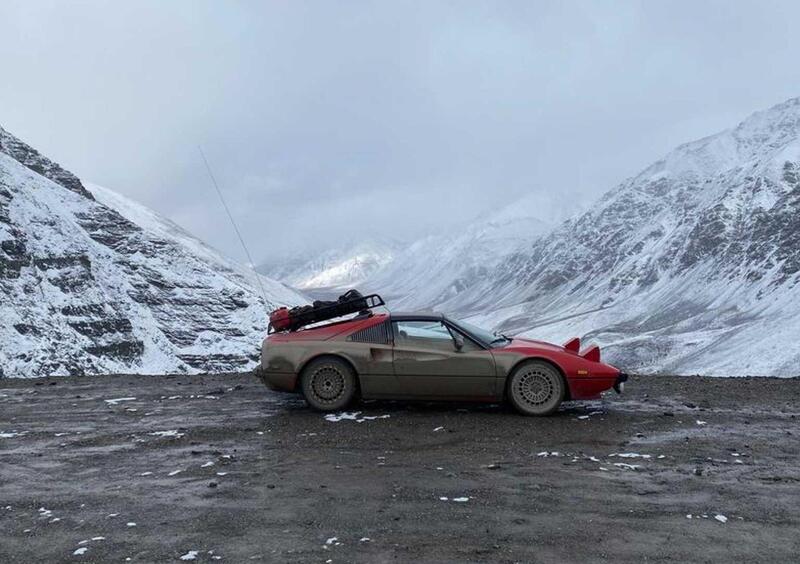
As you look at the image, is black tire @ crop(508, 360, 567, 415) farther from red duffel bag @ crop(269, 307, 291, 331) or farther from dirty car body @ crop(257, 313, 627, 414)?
red duffel bag @ crop(269, 307, 291, 331)

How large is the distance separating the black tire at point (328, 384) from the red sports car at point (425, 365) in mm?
14

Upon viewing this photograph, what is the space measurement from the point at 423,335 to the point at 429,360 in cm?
39

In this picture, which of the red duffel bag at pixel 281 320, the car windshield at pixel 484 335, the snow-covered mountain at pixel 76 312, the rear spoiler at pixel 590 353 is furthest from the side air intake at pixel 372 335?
the snow-covered mountain at pixel 76 312

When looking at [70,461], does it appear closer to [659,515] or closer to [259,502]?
[259,502]

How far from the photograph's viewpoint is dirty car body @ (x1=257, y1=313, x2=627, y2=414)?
944 centimetres

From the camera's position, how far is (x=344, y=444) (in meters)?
8.05

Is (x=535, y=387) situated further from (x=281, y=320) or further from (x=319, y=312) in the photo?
(x=281, y=320)

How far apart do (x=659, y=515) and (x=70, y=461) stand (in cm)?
612

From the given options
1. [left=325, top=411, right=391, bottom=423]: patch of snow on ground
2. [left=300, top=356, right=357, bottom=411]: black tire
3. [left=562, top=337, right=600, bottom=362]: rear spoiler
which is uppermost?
[left=562, top=337, right=600, bottom=362]: rear spoiler

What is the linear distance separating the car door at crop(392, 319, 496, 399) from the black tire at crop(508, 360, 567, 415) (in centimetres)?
32

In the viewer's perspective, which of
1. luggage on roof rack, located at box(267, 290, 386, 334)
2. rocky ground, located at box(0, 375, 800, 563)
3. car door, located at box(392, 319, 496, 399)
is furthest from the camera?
luggage on roof rack, located at box(267, 290, 386, 334)

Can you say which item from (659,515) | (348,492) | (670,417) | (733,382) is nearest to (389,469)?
(348,492)

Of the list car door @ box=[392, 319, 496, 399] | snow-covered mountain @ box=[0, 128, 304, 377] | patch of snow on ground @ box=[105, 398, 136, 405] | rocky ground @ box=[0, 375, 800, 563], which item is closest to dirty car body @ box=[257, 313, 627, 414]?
car door @ box=[392, 319, 496, 399]

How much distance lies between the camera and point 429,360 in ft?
31.4
